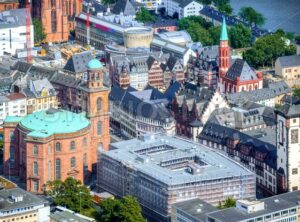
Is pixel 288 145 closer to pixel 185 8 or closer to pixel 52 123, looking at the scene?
pixel 52 123

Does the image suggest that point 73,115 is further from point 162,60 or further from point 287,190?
point 162,60

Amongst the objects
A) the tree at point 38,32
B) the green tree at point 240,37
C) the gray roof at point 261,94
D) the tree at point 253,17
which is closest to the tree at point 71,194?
the gray roof at point 261,94

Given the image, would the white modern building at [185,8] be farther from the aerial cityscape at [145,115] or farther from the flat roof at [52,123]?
the flat roof at [52,123]

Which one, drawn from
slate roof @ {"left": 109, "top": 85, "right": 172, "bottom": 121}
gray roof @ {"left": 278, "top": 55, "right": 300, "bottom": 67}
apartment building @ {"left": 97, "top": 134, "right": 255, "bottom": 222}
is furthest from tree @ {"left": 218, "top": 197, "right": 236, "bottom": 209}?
gray roof @ {"left": 278, "top": 55, "right": 300, "bottom": 67}

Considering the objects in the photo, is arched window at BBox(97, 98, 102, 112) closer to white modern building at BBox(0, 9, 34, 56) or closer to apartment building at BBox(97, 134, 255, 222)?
apartment building at BBox(97, 134, 255, 222)

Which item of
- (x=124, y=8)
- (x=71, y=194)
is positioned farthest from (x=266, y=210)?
(x=124, y=8)

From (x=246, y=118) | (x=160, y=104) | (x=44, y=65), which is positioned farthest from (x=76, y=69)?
(x=246, y=118)
